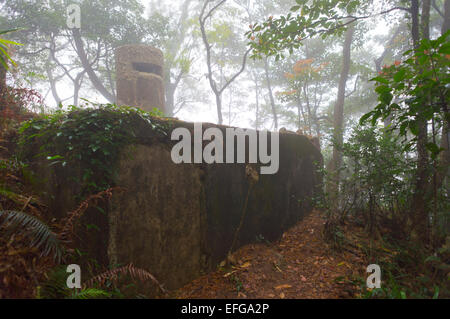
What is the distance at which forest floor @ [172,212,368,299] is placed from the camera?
9.33ft

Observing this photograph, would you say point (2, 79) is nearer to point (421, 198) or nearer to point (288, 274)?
point (288, 274)

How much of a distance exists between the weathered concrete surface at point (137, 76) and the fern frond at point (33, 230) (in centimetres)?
615

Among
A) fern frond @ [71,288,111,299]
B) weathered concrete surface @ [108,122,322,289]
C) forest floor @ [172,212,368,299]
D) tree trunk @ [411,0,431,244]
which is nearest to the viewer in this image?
fern frond @ [71,288,111,299]

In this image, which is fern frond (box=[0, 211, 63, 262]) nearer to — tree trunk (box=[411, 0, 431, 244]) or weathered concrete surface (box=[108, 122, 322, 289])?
weathered concrete surface (box=[108, 122, 322, 289])

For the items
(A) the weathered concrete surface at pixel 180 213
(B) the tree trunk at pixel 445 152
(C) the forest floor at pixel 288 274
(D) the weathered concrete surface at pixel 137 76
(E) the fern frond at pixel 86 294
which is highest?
(D) the weathered concrete surface at pixel 137 76

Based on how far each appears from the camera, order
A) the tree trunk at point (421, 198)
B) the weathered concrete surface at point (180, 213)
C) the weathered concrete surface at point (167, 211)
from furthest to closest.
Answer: the tree trunk at point (421, 198), the weathered concrete surface at point (180, 213), the weathered concrete surface at point (167, 211)

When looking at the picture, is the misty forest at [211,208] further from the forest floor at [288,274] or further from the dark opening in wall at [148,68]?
the dark opening in wall at [148,68]

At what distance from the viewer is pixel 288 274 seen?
3264mm

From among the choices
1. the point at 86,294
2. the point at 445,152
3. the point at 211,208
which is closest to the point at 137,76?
the point at 211,208

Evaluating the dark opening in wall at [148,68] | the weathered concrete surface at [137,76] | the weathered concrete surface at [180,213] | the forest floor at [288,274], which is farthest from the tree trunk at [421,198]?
the dark opening in wall at [148,68]

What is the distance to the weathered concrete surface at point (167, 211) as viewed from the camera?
8.29 feet

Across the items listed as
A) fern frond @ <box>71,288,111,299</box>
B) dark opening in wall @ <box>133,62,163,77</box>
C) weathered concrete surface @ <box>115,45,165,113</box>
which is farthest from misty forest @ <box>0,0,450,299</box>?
dark opening in wall @ <box>133,62,163,77</box>

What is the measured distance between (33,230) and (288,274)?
3036 millimetres
